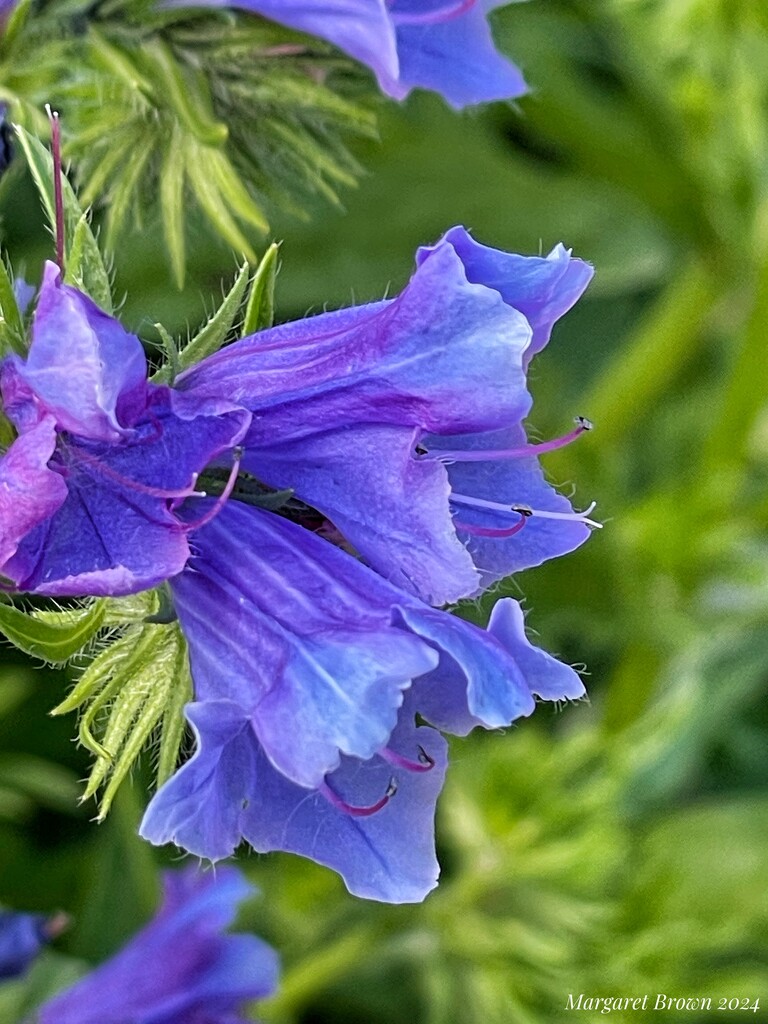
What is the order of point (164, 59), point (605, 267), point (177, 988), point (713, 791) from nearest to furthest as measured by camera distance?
point (164, 59)
point (177, 988)
point (605, 267)
point (713, 791)

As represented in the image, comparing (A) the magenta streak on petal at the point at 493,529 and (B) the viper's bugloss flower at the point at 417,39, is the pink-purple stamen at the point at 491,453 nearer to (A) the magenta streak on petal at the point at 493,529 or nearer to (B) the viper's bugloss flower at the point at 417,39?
(A) the magenta streak on petal at the point at 493,529

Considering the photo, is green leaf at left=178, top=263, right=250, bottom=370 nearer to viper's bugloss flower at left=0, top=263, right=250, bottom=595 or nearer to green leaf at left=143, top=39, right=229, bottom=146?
viper's bugloss flower at left=0, top=263, right=250, bottom=595

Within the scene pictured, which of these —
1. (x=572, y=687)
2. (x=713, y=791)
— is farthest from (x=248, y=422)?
(x=713, y=791)

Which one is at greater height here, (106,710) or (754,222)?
(106,710)

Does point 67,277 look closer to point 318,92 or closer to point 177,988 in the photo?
point 318,92

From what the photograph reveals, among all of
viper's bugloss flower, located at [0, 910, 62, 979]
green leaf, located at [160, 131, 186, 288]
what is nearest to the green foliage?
green leaf, located at [160, 131, 186, 288]

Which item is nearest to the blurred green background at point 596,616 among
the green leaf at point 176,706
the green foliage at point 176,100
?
the green foliage at point 176,100

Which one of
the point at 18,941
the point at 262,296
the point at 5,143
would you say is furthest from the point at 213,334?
the point at 18,941

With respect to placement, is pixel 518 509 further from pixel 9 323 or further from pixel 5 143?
pixel 5 143
